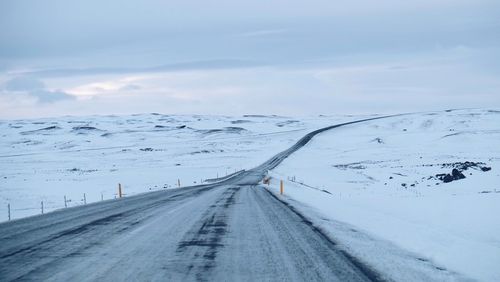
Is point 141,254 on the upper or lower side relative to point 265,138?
lower

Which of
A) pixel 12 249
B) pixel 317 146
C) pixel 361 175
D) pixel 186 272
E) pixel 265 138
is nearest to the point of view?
pixel 186 272

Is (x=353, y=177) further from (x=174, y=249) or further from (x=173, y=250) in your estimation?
(x=173, y=250)

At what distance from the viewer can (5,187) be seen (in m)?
44.4

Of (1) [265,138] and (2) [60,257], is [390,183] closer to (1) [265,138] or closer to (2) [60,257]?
(2) [60,257]

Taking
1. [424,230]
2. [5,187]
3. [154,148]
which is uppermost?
[154,148]

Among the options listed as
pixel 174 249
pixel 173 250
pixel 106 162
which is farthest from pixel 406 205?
pixel 106 162

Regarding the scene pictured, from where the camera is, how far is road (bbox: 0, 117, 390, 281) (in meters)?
8.99

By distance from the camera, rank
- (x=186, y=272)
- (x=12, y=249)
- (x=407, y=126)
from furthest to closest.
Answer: (x=407, y=126), (x=12, y=249), (x=186, y=272)

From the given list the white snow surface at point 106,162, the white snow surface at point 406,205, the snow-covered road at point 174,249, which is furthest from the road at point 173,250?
the white snow surface at point 106,162

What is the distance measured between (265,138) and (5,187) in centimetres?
8568

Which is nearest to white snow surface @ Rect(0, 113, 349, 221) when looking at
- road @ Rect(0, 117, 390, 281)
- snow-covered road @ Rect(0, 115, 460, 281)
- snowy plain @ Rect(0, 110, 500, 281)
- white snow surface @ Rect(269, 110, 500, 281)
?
snowy plain @ Rect(0, 110, 500, 281)

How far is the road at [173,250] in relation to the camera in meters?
8.99

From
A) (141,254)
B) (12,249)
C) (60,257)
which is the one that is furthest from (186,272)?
(12,249)

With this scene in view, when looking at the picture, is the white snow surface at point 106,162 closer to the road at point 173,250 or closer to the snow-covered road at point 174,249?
the road at point 173,250
